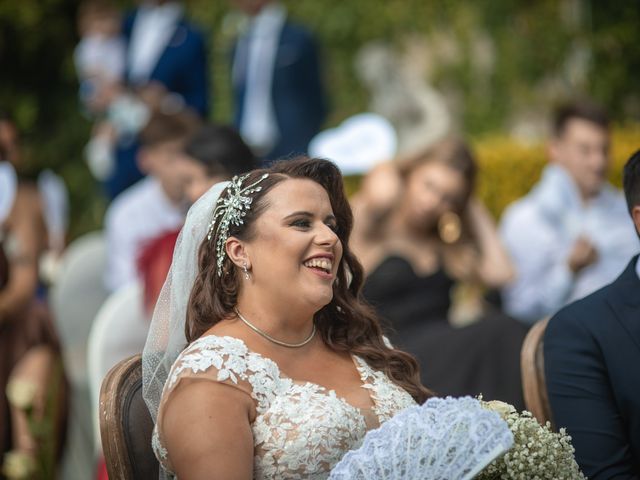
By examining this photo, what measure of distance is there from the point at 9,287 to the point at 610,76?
715cm

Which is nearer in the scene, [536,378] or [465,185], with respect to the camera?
[536,378]

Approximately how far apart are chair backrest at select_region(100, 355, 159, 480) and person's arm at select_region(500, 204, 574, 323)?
11.0ft

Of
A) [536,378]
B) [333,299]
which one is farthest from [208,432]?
[536,378]

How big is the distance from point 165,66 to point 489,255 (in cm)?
286

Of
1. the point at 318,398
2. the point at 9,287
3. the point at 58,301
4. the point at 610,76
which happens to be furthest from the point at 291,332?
the point at 610,76

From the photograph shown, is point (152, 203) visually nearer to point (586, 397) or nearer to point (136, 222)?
point (136, 222)

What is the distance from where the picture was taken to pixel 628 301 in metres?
3.61

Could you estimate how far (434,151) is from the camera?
6.30 meters

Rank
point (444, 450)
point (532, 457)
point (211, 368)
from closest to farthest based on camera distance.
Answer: point (444, 450), point (532, 457), point (211, 368)

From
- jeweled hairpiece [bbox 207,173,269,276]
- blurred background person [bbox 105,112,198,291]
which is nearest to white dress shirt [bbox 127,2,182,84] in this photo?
blurred background person [bbox 105,112,198,291]

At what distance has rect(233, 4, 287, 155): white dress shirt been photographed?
7.96 m

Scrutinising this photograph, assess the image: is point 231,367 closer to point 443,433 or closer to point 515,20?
point 443,433

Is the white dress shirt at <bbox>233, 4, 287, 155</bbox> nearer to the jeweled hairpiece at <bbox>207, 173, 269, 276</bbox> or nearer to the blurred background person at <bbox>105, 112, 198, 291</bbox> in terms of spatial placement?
the blurred background person at <bbox>105, 112, 198, 291</bbox>

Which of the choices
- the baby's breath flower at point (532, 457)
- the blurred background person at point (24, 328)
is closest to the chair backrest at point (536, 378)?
the baby's breath flower at point (532, 457)
